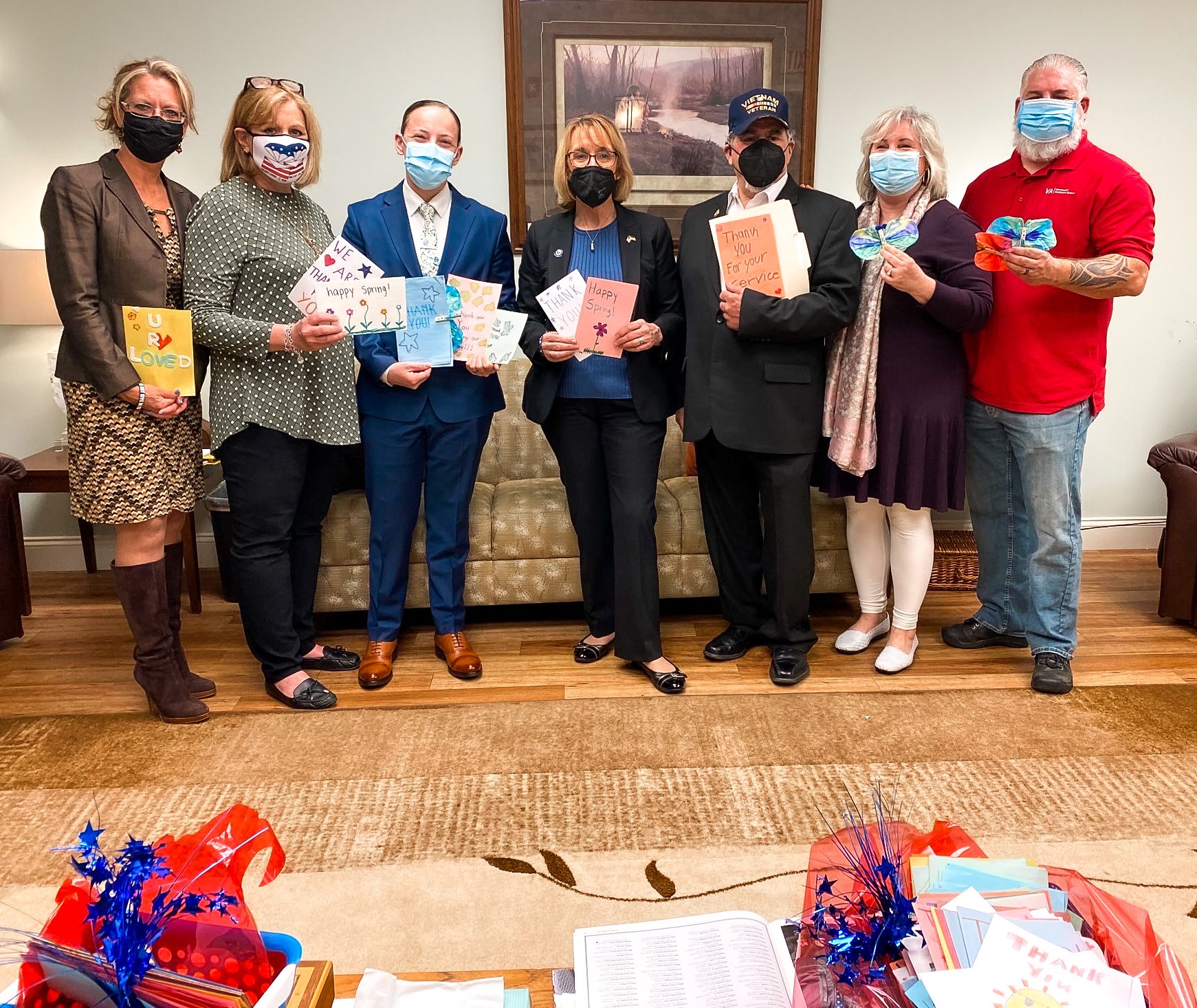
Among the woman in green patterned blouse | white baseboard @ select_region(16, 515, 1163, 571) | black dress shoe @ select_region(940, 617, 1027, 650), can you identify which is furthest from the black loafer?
black dress shoe @ select_region(940, 617, 1027, 650)

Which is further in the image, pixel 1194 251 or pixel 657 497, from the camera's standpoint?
pixel 1194 251

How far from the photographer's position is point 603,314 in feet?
7.63

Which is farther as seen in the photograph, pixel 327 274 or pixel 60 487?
pixel 60 487

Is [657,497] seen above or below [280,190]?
below

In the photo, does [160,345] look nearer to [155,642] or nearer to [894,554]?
[155,642]


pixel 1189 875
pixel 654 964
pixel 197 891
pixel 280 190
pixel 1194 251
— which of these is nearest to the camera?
pixel 197 891

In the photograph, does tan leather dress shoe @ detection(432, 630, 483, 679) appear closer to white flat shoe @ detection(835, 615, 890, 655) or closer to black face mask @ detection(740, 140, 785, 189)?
white flat shoe @ detection(835, 615, 890, 655)

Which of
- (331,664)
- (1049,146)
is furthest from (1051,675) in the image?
(331,664)

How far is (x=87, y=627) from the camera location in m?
3.06

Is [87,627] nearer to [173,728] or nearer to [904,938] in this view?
[173,728]

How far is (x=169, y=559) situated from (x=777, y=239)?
5.58ft

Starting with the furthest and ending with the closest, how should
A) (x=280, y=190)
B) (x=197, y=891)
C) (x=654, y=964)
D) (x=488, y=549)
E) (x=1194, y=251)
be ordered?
(x=1194, y=251)
(x=488, y=549)
(x=280, y=190)
(x=654, y=964)
(x=197, y=891)

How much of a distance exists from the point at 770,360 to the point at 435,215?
3.06 feet

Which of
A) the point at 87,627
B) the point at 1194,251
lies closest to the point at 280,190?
the point at 87,627
